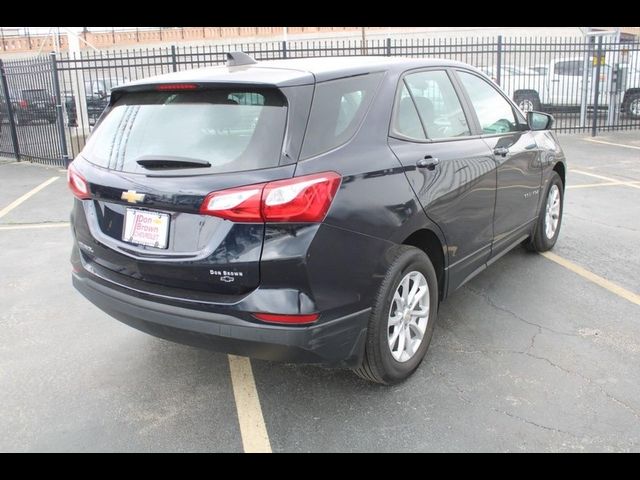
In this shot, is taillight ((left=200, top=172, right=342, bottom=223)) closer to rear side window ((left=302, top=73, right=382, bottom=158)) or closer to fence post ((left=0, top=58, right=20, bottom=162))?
rear side window ((left=302, top=73, right=382, bottom=158))

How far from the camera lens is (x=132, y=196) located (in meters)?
2.73

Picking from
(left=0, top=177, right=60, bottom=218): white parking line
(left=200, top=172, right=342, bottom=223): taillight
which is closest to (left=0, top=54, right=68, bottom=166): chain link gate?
(left=0, top=177, right=60, bottom=218): white parking line

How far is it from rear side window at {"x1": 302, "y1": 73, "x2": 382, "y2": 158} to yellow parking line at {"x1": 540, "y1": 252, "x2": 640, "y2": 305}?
2.64m

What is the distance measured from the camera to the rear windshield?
2.58 meters

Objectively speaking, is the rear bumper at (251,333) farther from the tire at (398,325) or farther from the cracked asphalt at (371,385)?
the cracked asphalt at (371,385)

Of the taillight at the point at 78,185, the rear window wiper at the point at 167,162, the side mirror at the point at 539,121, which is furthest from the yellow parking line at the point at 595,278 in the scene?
the taillight at the point at 78,185

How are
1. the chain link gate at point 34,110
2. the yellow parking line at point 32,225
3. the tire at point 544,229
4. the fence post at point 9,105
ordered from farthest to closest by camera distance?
the fence post at point 9,105, the chain link gate at point 34,110, the yellow parking line at point 32,225, the tire at point 544,229

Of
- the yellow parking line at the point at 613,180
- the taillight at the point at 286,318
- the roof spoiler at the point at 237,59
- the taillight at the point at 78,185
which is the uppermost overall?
the roof spoiler at the point at 237,59

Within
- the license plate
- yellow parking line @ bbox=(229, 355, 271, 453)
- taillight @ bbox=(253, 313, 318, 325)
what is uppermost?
the license plate

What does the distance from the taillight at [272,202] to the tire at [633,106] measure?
16014mm

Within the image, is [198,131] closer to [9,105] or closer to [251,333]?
[251,333]

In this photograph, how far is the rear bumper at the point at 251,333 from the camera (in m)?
2.54

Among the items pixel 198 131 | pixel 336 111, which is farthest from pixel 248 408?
pixel 336 111
